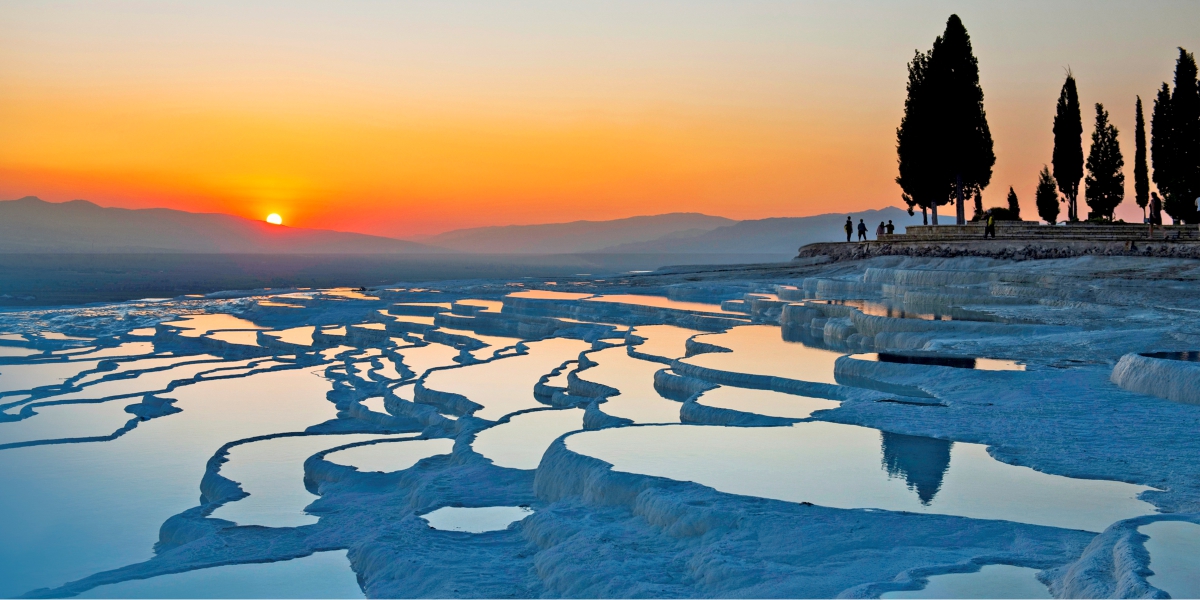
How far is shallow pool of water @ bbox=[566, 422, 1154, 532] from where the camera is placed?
20.8 feet

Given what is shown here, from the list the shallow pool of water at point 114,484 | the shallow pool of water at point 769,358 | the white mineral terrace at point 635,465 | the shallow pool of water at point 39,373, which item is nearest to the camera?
the white mineral terrace at point 635,465

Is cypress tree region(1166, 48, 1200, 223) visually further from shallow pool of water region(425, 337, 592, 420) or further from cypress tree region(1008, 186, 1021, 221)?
shallow pool of water region(425, 337, 592, 420)

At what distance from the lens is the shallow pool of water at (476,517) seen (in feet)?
22.1

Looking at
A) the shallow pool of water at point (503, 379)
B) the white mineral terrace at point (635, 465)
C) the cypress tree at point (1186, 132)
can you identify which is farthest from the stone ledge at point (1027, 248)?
the shallow pool of water at point (503, 379)

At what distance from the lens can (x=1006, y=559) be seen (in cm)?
523

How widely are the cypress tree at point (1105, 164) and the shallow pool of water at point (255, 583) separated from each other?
42.7m

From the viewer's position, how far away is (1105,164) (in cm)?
4091

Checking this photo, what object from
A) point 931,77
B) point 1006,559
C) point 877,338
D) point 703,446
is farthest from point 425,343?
point 931,77

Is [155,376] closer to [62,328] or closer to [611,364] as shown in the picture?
[611,364]

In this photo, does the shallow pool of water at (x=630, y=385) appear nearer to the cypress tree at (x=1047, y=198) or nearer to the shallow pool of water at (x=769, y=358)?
the shallow pool of water at (x=769, y=358)

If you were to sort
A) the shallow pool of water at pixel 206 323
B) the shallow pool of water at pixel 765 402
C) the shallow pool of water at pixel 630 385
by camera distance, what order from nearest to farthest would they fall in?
the shallow pool of water at pixel 765 402, the shallow pool of water at pixel 630 385, the shallow pool of water at pixel 206 323

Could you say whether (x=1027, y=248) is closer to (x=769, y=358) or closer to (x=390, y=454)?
(x=769, y=358)

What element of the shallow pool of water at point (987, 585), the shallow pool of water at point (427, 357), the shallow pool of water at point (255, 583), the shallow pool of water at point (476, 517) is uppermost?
the shallow pool of water at point (427, 357)

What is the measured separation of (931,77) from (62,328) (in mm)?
33278
